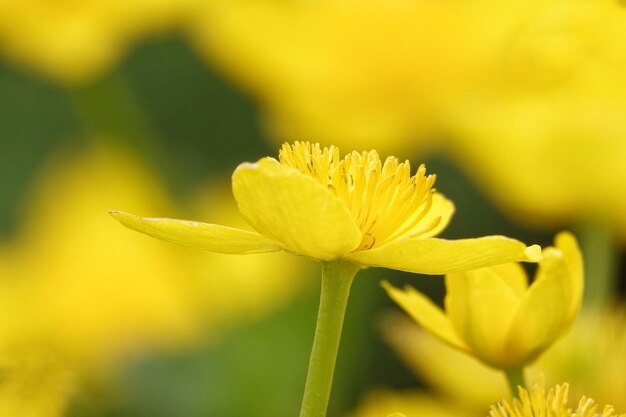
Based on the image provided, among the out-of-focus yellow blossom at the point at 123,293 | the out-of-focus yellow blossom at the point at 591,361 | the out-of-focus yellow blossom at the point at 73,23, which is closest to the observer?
the out-of-focus yellow blossom at the point at 591,361

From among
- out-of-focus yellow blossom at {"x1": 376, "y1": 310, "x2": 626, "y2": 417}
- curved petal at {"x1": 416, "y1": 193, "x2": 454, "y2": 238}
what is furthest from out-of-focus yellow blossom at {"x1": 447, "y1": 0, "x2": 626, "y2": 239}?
curved petal at {"x1": 416, "y1": 193, "x2": 454, "y2": 238}

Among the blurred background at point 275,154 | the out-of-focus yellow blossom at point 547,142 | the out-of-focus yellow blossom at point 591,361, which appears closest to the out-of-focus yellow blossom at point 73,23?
the blurred background at point 275,154

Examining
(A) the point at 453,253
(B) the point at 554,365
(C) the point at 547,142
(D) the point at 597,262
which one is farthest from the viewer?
(C) the point at 547,142

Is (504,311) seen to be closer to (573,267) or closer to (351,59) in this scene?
(573,267)

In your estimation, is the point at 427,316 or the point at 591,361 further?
the point at 591,361

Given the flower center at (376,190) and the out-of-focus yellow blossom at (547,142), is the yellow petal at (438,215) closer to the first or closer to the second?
the flower center at (376,190)

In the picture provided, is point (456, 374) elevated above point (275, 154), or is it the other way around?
point (275, 154)

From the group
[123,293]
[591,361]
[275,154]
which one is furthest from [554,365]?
[275,154]

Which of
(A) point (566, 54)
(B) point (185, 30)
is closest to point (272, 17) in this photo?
(B) point (185, 30)
